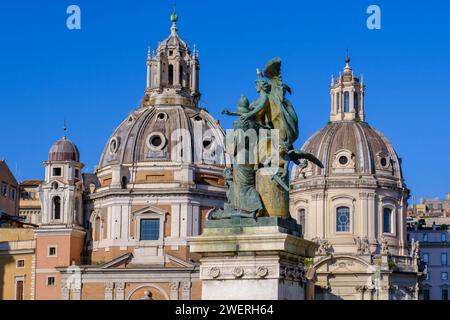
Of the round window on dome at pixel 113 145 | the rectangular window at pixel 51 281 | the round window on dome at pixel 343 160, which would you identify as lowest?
the rectangular window at pixel 51 281

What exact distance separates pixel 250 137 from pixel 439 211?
131m

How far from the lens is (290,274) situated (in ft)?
62.3

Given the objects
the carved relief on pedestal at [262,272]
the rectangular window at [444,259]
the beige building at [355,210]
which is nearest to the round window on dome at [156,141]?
the beige building at [355,210]

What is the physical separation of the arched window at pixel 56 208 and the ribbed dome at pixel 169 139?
5.56 metres

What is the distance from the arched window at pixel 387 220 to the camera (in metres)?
102

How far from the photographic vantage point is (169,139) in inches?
3875

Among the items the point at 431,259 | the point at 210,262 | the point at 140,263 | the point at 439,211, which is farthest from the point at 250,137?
the point at 439,211

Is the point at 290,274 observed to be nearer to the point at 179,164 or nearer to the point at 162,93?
the point at 179,164

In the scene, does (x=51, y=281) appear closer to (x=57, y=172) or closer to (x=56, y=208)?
(x=56, y=208)

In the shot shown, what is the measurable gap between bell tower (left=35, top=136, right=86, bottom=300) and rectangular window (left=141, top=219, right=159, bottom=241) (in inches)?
248

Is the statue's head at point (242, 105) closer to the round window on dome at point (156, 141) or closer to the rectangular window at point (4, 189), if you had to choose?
the round window on dome at point (156, 141)

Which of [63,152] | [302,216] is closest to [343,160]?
[302,216]

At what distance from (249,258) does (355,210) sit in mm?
82756

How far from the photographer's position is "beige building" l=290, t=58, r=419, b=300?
97.1 metres
